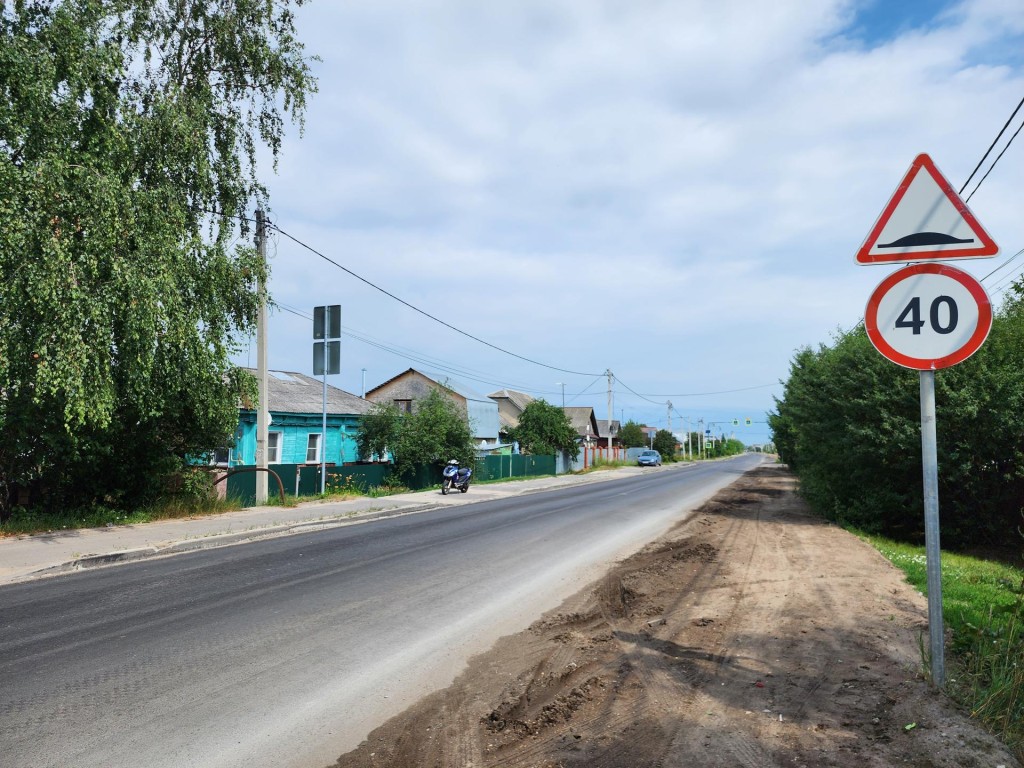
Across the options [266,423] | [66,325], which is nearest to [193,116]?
[66,325]

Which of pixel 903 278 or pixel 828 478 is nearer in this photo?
pixel 903 278

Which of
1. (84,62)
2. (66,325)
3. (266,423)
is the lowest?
(266,423)

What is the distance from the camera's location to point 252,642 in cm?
615

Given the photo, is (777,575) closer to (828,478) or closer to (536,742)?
(536,742)

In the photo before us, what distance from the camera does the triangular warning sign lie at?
395cm

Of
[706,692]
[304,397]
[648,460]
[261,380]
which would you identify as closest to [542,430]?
[304,397]

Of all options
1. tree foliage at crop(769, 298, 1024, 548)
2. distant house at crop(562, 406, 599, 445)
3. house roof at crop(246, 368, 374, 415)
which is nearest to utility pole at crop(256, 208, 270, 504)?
house roof at crop(246, 368, 374, 415)

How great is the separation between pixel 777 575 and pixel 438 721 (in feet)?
18.6

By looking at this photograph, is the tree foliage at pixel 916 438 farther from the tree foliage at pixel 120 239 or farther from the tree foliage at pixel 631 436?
the tree foliage at pixel 631 436

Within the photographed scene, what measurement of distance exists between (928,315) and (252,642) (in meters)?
5.71

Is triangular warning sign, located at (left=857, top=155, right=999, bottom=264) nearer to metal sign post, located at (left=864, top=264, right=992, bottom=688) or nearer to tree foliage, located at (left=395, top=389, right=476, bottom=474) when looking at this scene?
metal sign post, located at (left=864, top=264, right=992, bottom=688)

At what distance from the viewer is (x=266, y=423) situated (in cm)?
1859

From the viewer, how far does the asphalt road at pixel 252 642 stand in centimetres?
419

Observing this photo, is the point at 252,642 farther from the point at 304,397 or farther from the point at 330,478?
the point at 304,397
